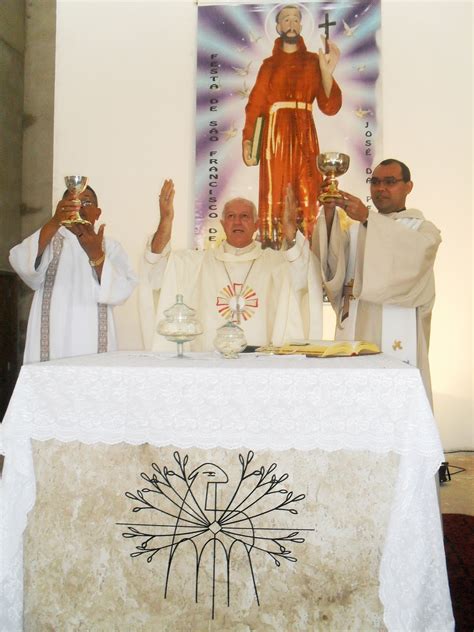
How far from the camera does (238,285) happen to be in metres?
4.25

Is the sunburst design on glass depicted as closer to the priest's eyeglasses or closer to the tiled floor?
the priest's eyeglasses

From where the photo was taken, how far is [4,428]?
224cm

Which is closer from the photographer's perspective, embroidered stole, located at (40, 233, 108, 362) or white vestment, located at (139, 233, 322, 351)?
embroidered stole, located at (40, 233, 108, 362)

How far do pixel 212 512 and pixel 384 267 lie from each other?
68.7 inches

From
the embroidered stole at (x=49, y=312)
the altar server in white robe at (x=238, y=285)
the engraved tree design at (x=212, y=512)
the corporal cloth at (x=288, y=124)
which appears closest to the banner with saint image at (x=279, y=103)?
the corporal cloth at (x=288, y=124)

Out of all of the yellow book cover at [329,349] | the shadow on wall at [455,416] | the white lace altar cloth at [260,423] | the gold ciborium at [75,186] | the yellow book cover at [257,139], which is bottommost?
the shadow on wall at [455,416]

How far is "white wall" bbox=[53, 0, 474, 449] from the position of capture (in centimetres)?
526

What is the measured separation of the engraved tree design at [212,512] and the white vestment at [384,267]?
145cm

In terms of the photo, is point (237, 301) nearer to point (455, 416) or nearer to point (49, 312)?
point (49, 312)

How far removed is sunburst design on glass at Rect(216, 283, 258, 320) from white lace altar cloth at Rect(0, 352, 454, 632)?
1.88 meters

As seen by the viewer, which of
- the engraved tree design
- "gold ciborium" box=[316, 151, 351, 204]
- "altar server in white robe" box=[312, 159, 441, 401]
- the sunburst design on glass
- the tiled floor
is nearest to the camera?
the engraved tree design

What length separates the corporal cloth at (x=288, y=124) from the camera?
5.26m

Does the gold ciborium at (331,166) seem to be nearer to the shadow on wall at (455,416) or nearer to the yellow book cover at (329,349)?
the yellow book cover at (329,349)

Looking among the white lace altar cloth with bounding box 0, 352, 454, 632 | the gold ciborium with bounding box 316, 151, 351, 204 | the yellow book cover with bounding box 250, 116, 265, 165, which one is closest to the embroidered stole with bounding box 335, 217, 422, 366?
the gold ciborium with bounding box 316, 151, 351, 204
